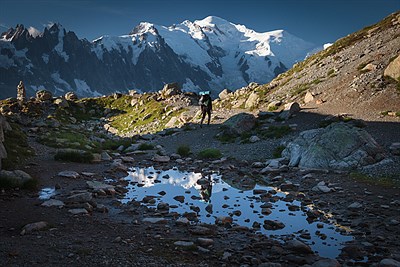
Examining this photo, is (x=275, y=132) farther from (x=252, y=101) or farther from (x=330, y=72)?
(x=330, y=72)

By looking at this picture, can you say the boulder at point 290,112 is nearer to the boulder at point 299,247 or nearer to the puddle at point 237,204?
the puddle at point 237,204

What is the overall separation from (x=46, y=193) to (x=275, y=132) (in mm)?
18421

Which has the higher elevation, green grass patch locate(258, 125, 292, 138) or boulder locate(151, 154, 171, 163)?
green grass patch locate(258, 125, 292, 138)

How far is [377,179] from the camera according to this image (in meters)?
14.8

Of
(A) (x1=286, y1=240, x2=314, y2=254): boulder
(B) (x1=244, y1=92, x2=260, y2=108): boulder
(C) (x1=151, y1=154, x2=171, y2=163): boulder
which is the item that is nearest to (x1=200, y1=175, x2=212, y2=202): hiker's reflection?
(A) (x1=286, y1=240, x2=314, y2=254): boulder

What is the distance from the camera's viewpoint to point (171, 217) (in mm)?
10766

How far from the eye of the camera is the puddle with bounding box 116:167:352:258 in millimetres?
9273

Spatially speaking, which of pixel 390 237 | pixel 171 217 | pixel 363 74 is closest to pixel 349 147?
pixel 390 237

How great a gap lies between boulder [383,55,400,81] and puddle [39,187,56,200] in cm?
3003

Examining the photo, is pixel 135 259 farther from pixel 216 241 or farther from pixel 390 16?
pixel 390 16

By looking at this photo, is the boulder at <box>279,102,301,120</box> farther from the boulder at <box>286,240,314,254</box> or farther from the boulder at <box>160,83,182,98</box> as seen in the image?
the boulder at <box>160,83,182,98</box>

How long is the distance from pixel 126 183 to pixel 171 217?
5.35 m

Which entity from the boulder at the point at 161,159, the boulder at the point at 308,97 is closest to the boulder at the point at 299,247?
the boulder at the point at 161,159

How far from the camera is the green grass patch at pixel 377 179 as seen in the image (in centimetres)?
1405
